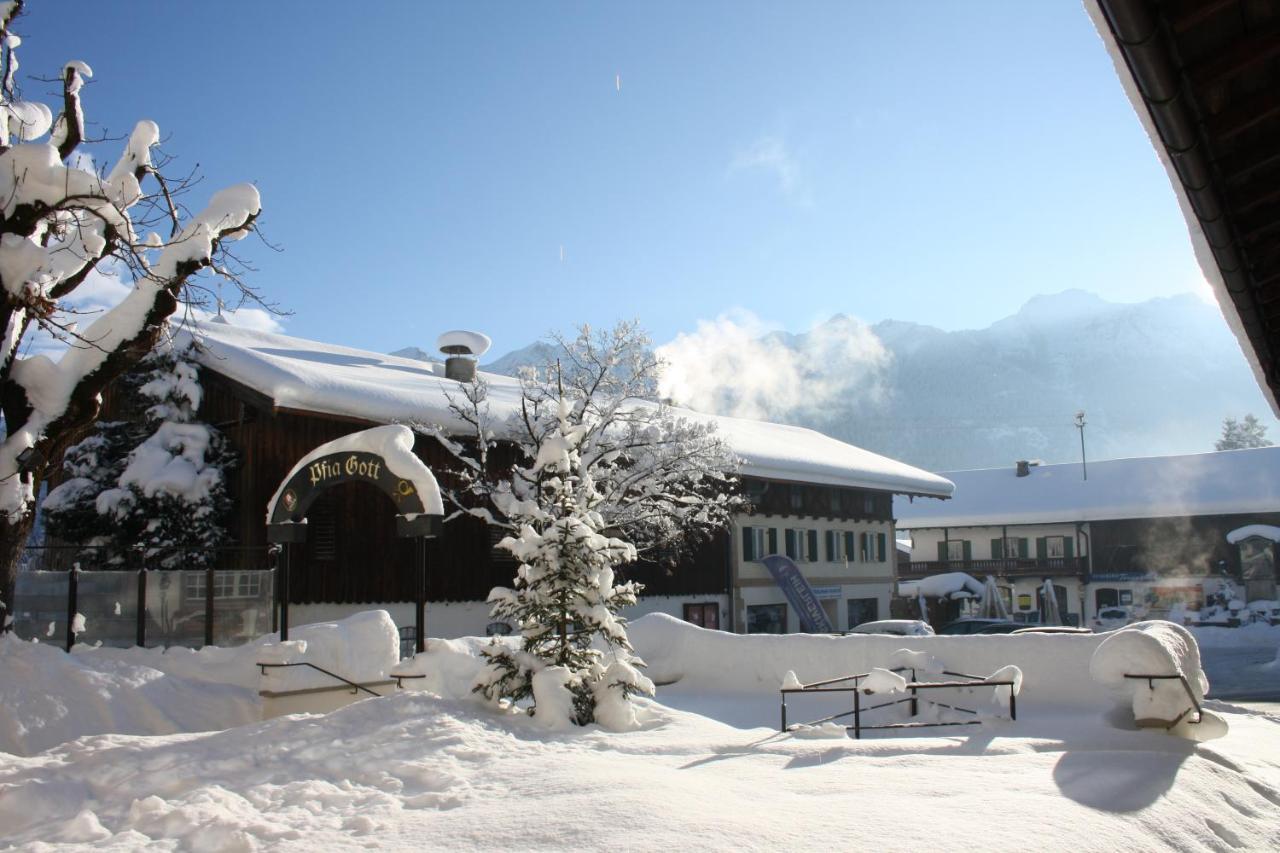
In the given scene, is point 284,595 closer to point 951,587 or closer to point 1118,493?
point 951,587

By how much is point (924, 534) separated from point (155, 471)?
41813mm

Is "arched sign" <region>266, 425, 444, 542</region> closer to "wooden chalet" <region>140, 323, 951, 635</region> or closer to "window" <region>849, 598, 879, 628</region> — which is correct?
"wooden chalet" <region>140, 323, 951, 635</region>

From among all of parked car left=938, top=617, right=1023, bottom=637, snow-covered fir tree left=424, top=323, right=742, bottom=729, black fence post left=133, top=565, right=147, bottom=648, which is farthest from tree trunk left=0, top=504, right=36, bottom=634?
parked car left=938, top=617, right=1023, bottom=637

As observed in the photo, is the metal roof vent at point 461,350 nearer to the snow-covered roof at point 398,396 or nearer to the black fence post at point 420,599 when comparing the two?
the snow-covered roof at point 398,396

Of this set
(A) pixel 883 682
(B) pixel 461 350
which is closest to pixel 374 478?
(A) pixel 883 682

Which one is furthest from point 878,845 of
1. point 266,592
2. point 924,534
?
point 924,534

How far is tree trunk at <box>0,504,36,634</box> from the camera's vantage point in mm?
11742

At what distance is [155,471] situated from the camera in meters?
20.3

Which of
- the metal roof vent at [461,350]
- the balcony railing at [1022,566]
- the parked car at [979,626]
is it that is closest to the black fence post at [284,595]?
the metal roof vent at [461,350]

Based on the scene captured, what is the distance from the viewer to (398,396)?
22797 millimetres

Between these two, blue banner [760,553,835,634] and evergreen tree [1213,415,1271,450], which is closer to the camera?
blue banner [760,553,835,634]

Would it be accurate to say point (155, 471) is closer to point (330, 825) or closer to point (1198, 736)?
point (330, 825)

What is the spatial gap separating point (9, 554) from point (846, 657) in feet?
38.2

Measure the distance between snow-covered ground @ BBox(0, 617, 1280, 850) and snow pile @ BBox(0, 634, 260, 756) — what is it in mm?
2271
